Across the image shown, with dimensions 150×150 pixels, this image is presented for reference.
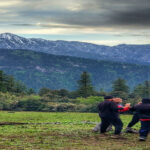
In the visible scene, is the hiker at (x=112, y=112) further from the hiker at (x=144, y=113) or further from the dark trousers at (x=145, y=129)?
the dark trousers at (x=145, y=129)

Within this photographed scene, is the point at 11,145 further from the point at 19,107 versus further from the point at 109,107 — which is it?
the point at 19,107

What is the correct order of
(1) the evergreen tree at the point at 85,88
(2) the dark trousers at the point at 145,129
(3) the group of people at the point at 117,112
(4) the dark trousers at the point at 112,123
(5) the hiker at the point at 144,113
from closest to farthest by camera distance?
(2) the dark trousers at the point at 145,129 → (5) the hiker at the point at 144,113 → (3) the group of people at the point at 117,112 → (4) the dark trousers at the point at 112,123 → (1) the evergreen tree at the point at 85,88

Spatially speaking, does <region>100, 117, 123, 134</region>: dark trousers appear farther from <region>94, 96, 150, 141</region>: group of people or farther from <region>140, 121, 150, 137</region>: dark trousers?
<region>140, 121, 150, 137</region>: dark trousers

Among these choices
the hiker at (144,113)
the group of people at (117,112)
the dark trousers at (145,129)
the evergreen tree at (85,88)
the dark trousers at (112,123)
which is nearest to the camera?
the dark trousers at (145,129)

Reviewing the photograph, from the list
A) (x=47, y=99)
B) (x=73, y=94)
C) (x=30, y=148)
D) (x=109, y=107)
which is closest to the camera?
(x=30, y=148)

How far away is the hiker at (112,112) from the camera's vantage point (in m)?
19.7

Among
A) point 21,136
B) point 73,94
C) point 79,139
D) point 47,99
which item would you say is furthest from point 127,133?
point 73,94

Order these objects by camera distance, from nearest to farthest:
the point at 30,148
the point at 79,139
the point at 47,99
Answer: the point at 30,148
the point at 79,139
the point at 47,99

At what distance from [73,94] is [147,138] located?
8674cm

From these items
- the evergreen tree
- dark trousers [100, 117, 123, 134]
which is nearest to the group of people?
dark trousers [100, 117, 123, 134]

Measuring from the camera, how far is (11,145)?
15922 millimetres

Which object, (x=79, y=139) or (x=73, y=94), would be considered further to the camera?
(x=73, y=94)

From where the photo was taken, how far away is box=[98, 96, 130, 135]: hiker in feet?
64.5

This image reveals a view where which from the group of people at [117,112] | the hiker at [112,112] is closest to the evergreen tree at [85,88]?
the group of people at [117,112]
